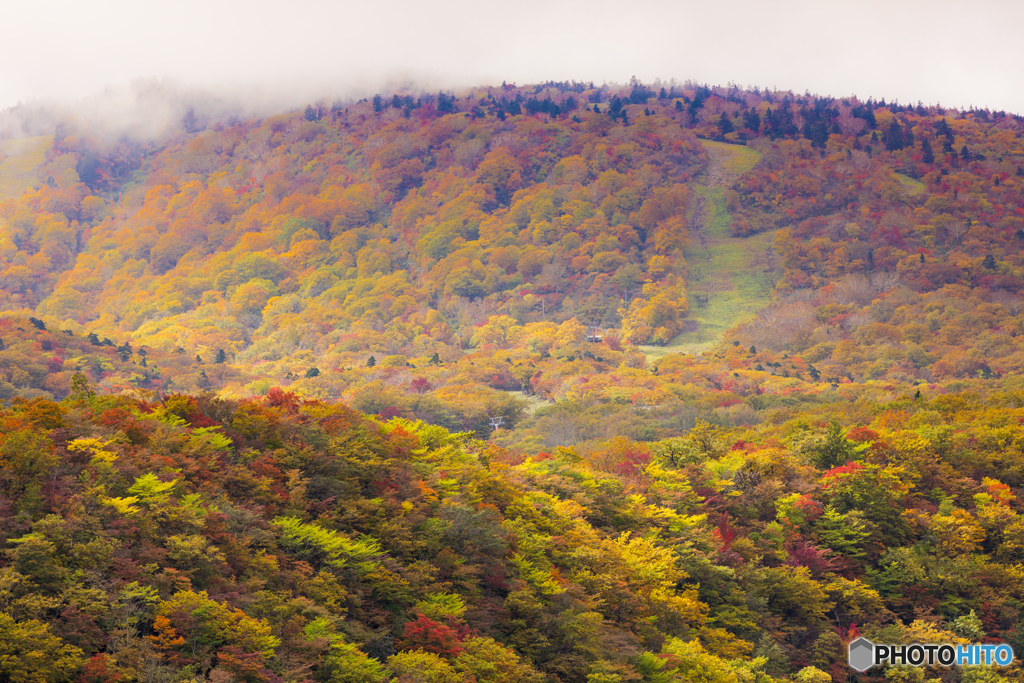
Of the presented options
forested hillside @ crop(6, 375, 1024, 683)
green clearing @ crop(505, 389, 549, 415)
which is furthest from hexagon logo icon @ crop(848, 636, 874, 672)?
green clearing @ crop(505, 389, 549, 415)

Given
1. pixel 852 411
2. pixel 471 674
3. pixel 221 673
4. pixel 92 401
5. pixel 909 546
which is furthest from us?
pixel 852 411

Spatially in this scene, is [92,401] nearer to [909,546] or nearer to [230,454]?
[230,454]

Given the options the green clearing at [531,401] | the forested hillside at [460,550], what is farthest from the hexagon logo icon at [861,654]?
the green clearing at [531,401]

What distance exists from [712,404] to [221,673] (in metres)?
120

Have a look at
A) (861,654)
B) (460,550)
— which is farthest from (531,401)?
(460,550)

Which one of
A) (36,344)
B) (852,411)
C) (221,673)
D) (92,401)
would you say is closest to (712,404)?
(852,411)

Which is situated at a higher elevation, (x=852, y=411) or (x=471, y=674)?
(x=471, y=674)

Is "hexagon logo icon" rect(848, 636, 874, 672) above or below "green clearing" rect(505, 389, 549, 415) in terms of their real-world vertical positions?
above

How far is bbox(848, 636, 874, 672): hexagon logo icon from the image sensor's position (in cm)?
5322

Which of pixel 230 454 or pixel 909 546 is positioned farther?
pixel 909 546

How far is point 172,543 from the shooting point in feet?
110

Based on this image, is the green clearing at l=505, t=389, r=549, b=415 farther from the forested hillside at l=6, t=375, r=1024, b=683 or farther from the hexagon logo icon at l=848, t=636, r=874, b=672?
the hexagon logo icon at l=848, t=636, r=874, b=672

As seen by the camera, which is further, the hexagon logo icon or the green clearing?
the green clearing

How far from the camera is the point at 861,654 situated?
2126 inches
